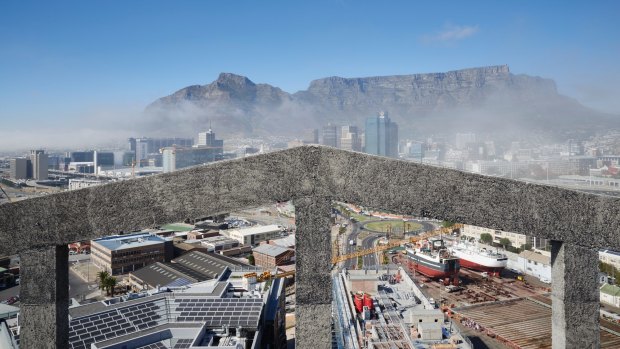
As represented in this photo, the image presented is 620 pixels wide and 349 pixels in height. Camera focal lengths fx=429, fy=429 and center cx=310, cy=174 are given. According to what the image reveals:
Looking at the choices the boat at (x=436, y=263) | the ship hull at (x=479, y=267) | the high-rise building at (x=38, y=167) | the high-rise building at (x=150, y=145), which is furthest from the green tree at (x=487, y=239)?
the high-rise building at (x=150, y=145)

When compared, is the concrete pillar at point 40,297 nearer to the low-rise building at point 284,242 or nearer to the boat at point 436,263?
the boat at point 436,263

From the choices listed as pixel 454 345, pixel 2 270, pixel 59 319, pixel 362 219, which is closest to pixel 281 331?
pixel 454 345

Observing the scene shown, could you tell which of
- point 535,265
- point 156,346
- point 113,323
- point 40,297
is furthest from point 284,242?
point 40,297

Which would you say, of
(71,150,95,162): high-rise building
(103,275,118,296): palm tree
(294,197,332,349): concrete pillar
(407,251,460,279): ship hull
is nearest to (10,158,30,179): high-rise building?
(71,150,95,162): high-rise building

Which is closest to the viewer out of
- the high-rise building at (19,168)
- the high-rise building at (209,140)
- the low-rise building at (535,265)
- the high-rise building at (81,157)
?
the low-rise building at (535,265)

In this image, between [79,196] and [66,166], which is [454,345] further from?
[66,166]

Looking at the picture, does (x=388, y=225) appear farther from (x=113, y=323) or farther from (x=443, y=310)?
(x=113, y=323)
